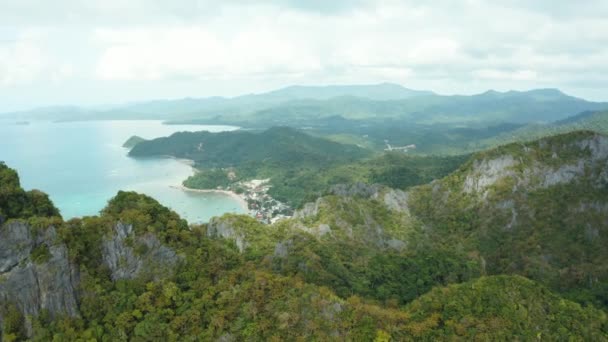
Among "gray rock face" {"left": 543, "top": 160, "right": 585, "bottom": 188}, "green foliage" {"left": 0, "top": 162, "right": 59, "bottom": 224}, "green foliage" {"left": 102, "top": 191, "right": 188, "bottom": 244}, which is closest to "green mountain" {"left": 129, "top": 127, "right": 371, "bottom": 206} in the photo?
"gray rock face" {"left": 543, "top": 160, "right": 585, "bottom": 188}

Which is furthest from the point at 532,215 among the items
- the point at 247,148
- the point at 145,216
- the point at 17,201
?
the point at 247,148

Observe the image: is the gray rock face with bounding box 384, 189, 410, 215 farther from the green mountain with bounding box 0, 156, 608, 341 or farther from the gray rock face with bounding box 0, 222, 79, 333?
the gray rock face with bounding box 0, 222, 79, 333

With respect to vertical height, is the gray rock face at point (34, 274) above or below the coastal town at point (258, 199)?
above

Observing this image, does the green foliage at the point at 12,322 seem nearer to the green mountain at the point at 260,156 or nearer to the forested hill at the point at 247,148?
the green mountain at the point at 260,156

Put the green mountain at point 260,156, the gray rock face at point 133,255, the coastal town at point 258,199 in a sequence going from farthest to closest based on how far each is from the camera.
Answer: the green mountain at point 260,156, the coastal town at point 258,199, the gray rock face at point 133,255

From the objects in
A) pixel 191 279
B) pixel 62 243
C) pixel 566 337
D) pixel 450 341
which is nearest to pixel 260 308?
pixel 191 279

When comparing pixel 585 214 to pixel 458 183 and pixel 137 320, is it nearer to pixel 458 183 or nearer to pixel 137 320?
pixel 458 183

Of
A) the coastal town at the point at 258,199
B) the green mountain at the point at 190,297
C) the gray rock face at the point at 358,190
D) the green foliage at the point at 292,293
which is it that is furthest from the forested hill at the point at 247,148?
the green mountain at the point at 190,297
